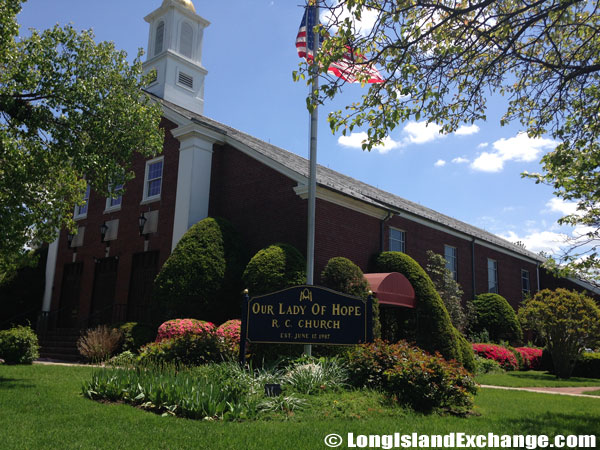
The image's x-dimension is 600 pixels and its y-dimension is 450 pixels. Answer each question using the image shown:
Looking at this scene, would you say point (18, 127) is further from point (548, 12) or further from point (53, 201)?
point (548, 12)

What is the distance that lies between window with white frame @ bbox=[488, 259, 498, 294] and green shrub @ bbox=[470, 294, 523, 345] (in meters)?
2.25

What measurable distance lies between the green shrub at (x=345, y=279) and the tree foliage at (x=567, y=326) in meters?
7.32

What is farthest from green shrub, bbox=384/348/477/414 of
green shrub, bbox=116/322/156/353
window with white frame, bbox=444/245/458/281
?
window with white frame, bbox=444/245/458/281

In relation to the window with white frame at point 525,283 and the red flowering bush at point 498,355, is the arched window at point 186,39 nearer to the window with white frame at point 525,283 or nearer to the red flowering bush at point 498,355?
the red flowering bush at point 498,355

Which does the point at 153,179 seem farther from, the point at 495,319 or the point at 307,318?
the point at 495,319

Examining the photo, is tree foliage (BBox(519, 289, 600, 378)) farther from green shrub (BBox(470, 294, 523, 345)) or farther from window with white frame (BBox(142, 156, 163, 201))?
window with white frame (BBox(142, 156, 163, 201))

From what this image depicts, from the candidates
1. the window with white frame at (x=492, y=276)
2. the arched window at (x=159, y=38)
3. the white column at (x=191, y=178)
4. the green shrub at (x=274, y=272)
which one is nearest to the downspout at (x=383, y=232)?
the green shrub at (x=274, y=272)

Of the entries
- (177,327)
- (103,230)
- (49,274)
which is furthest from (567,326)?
(49,274)

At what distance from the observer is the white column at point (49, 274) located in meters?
23.1

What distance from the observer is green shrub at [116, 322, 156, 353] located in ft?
51.8

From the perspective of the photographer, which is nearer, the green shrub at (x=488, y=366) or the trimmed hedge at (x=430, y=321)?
the trimmed hedge at (x=430, y=321)

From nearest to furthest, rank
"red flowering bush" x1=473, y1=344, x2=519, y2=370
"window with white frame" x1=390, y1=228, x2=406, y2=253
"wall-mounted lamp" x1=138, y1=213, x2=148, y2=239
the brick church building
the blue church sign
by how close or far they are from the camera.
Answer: the blue church sign
the brick church building
"wall-mounted lamp" x1=138, y1=213, x2=148, y2=239
"red flowering bush" x1=473, y1=344, x2=519, y2=370
"window with white frame" x1=390, y1=228, x2=406, y2=253

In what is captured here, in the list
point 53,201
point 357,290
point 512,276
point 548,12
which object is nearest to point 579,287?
point 512,276

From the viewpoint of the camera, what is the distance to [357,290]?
47.8ft
